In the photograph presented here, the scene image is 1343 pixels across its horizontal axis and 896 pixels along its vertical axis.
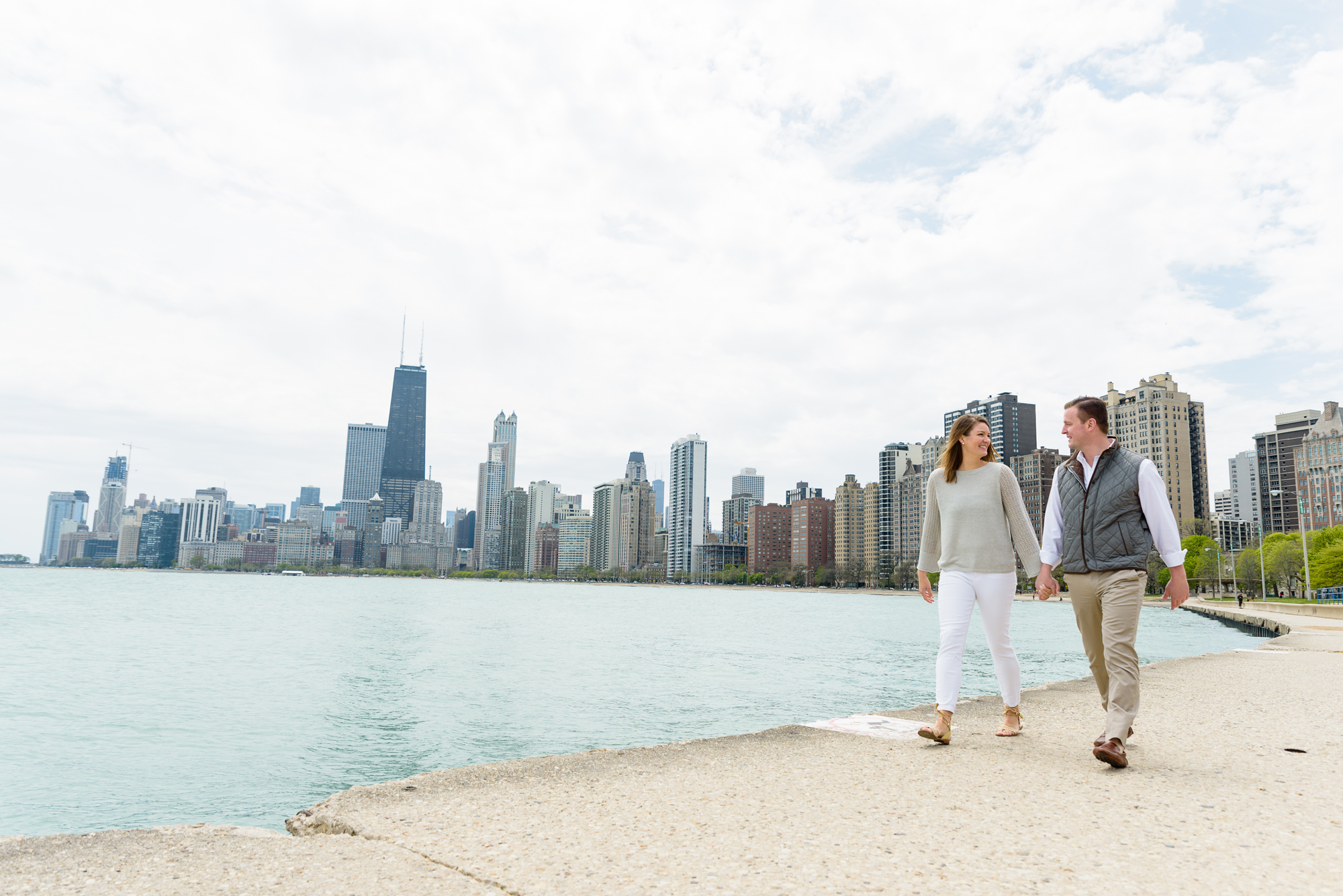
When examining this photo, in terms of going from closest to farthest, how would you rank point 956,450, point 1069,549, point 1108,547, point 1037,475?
point 1108,547, point 1069,549, point 956,450, point 1037,475

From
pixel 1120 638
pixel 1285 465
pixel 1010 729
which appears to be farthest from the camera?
pixel 1285 465

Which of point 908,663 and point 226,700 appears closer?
point 226,700

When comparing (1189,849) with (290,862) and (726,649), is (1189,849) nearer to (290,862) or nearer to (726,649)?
(290,862)

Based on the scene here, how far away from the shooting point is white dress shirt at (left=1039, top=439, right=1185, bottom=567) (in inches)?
196

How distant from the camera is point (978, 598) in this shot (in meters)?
5.83

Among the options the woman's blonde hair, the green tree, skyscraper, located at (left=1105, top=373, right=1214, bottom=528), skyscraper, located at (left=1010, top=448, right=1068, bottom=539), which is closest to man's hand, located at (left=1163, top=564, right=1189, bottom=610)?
the woman's blonde hair

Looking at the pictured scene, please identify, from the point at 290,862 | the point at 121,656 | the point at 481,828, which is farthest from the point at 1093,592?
the point at 121,656

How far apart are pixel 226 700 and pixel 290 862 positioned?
16.4 m

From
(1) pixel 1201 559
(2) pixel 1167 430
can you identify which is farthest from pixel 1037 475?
(1) pixel 1201 559

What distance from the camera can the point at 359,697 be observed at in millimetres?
17547

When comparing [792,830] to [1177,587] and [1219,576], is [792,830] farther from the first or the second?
[1219,576]

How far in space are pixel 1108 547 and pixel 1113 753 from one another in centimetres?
128

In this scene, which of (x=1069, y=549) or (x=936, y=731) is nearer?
(x=1069, y=549)

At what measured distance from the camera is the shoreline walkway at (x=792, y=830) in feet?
10.0
